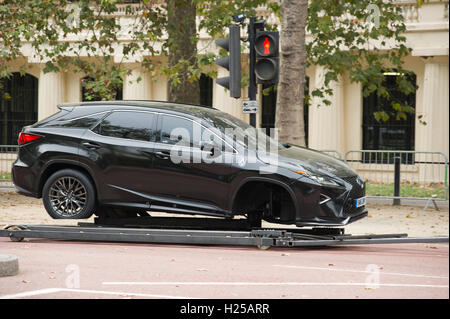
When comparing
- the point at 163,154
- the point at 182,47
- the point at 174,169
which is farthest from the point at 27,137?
the point at 182,47

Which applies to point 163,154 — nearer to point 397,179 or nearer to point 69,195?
point 69,195

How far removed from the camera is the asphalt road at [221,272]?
7090mm

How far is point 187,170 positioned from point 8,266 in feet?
9.67

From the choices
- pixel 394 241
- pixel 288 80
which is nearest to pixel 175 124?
pixel 394 241

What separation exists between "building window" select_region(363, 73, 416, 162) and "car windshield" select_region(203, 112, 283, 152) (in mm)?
17922

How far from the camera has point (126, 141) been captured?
10.5m

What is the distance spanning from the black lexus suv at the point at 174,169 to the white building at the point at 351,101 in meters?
13.8

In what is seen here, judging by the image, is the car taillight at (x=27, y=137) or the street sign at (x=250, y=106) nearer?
the car taillight at (x=27, y=137)

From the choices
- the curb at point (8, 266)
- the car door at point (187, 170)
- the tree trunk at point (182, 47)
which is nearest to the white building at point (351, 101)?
the tree trunk at point (182, 47)

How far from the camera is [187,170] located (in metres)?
10.1

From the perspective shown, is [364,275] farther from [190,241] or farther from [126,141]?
[126,141]

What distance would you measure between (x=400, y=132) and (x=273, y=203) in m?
19.1

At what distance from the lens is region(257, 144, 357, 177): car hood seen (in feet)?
32.3

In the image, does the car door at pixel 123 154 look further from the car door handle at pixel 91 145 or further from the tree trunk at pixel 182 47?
the tree trunk at pixel 182 47
